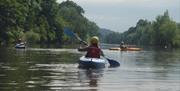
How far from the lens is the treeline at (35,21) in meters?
101

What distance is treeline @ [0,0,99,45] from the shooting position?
3989 inches

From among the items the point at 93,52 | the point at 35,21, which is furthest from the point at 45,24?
the point at 93,52

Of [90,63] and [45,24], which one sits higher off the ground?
[45,24]

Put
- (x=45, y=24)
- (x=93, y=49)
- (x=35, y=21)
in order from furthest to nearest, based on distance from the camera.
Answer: (x=45, y=24) → (x=35, y=21) → (x=93, y=49)

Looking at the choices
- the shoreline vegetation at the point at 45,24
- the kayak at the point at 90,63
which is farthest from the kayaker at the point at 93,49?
the shoreline vegetation at the point at 45,24

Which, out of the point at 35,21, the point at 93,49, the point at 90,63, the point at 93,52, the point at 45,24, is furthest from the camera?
the point at 45,24

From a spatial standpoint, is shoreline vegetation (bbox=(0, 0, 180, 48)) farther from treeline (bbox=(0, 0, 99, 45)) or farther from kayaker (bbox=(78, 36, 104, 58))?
kayaker (bbox=(78, 36, 104, 58))

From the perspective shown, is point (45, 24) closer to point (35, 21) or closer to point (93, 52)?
point (35, 21)

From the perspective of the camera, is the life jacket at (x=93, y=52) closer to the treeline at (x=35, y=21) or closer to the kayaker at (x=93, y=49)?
the kayaker at (x=93, y=49)

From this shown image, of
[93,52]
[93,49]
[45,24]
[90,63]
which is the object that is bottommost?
[90,63]

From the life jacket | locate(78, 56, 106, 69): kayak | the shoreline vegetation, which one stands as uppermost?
the shoreline vegetation

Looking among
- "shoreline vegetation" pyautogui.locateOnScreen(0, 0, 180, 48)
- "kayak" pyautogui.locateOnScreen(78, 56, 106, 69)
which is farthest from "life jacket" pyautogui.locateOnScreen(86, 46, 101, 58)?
"shoreline vegetation" pyautogui.locateOnScreen(0, 0, 180, 48)

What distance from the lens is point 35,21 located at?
433 ft

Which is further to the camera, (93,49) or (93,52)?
(93,52)
